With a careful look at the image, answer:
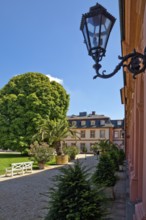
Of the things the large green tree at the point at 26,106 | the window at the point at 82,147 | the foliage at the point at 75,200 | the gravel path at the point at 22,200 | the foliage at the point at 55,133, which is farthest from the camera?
the window at the point at 82,147

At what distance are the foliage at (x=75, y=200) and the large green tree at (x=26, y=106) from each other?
27.5m

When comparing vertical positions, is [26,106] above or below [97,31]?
above

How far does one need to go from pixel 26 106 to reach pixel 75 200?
29.4 metres

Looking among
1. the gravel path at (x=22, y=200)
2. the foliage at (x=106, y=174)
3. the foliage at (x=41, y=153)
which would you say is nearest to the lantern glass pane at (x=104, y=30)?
the gravel path at (x=22, y=200)

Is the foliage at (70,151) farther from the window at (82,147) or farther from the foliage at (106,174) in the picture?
the window at (82,147)

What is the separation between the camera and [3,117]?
109ft

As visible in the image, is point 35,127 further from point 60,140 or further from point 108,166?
point 108,166

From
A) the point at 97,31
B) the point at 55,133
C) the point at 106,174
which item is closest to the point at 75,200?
the point at 97,31

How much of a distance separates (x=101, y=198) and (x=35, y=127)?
92.1ft

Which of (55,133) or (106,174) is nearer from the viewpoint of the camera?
(106,174)

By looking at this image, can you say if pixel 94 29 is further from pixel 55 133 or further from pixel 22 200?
pixel 55 133

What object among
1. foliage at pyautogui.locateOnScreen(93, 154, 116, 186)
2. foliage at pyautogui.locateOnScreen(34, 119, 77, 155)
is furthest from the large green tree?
foliage at pyautogui.locateOnScreen(93, 154, 116, 186)

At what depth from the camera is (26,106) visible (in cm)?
3266

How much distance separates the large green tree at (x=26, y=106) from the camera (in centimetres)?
3159
